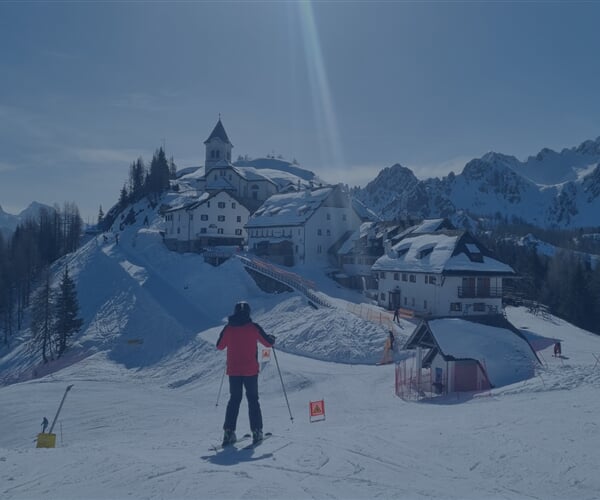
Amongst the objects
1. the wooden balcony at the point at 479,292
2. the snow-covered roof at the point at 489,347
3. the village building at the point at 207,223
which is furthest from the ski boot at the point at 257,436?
the village building at the point at 207,223

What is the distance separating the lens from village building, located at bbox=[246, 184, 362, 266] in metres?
56.8

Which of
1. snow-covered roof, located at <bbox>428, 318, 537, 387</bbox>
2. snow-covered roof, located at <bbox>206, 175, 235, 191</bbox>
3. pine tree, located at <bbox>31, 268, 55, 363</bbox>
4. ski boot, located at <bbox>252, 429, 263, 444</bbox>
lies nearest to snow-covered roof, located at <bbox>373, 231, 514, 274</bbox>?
snow-covered roof, located at <bbox>428, 318, 537, 387</bbox>

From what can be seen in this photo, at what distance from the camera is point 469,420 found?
1188cm

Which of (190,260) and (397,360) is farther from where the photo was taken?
(190,260)

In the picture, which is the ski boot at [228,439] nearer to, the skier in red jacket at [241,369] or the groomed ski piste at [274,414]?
the skier in red jacket at [241,369]

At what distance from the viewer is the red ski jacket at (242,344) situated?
381 inches

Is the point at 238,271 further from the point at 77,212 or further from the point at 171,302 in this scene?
the point at 77,212

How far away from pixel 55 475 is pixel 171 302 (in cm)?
4248

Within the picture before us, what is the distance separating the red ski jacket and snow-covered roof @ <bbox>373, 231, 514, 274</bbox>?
97.4ft

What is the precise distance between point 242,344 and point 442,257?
3147cm

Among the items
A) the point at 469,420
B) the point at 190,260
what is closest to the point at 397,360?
the point at 469,420

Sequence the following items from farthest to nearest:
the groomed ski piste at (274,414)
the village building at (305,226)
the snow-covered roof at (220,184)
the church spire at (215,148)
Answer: the church spire at (215,148) → the snow-covered roof at (220,184) → the village building at (305,226) → the groomed ski piste at (274,414)

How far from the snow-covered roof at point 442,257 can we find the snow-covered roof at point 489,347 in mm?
12988

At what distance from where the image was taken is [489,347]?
2314cm
